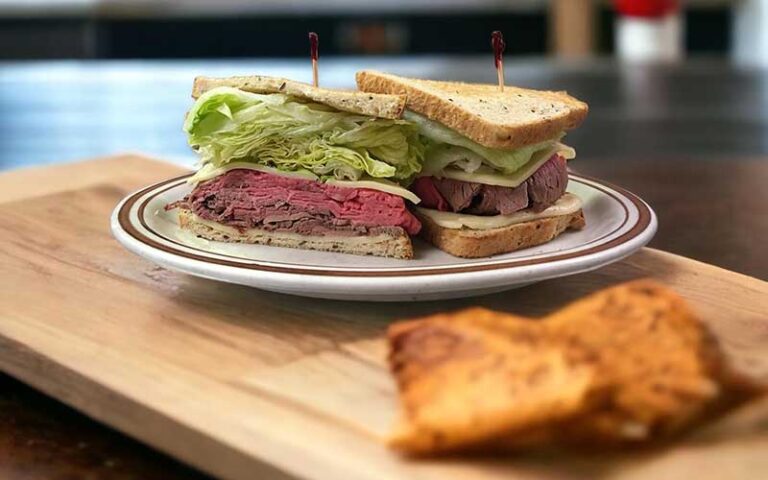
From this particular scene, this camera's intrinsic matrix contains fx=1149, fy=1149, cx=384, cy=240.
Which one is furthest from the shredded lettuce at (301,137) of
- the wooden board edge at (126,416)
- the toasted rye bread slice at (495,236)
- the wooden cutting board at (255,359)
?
the wooden board edge at (126,416)

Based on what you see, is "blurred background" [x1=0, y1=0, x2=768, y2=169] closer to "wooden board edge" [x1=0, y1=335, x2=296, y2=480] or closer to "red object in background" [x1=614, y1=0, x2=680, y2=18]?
"red object in background" [x1=614, y1=0, x2=680, y2=18]

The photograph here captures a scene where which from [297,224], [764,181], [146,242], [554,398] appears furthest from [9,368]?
[764,181]

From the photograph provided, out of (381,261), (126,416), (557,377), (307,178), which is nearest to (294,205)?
(307,178)

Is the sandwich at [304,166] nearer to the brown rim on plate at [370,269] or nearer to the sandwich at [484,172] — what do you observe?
the sandwich at [484,172]

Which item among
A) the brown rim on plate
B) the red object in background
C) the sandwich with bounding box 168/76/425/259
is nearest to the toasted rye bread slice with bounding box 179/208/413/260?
the sandwich with bounding box 168/76/425/259

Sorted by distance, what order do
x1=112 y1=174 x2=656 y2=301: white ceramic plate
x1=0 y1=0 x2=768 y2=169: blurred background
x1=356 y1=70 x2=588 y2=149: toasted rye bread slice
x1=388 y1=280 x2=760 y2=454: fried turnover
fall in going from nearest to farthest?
x1=388 y1=280 x2=760 y2=454: fried turnover, x1=112 y1=174 x2=656 y2=301: white ceramic plate, x1=356 y1=70 x2=588 y2=149: toasted rye bread slice, x1=0 y1=0 x2=768 y2=169: blurred background

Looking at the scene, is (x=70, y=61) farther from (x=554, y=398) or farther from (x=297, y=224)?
(x=554, y=398)

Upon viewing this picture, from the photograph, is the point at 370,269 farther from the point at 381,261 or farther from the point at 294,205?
the point at 294,205
